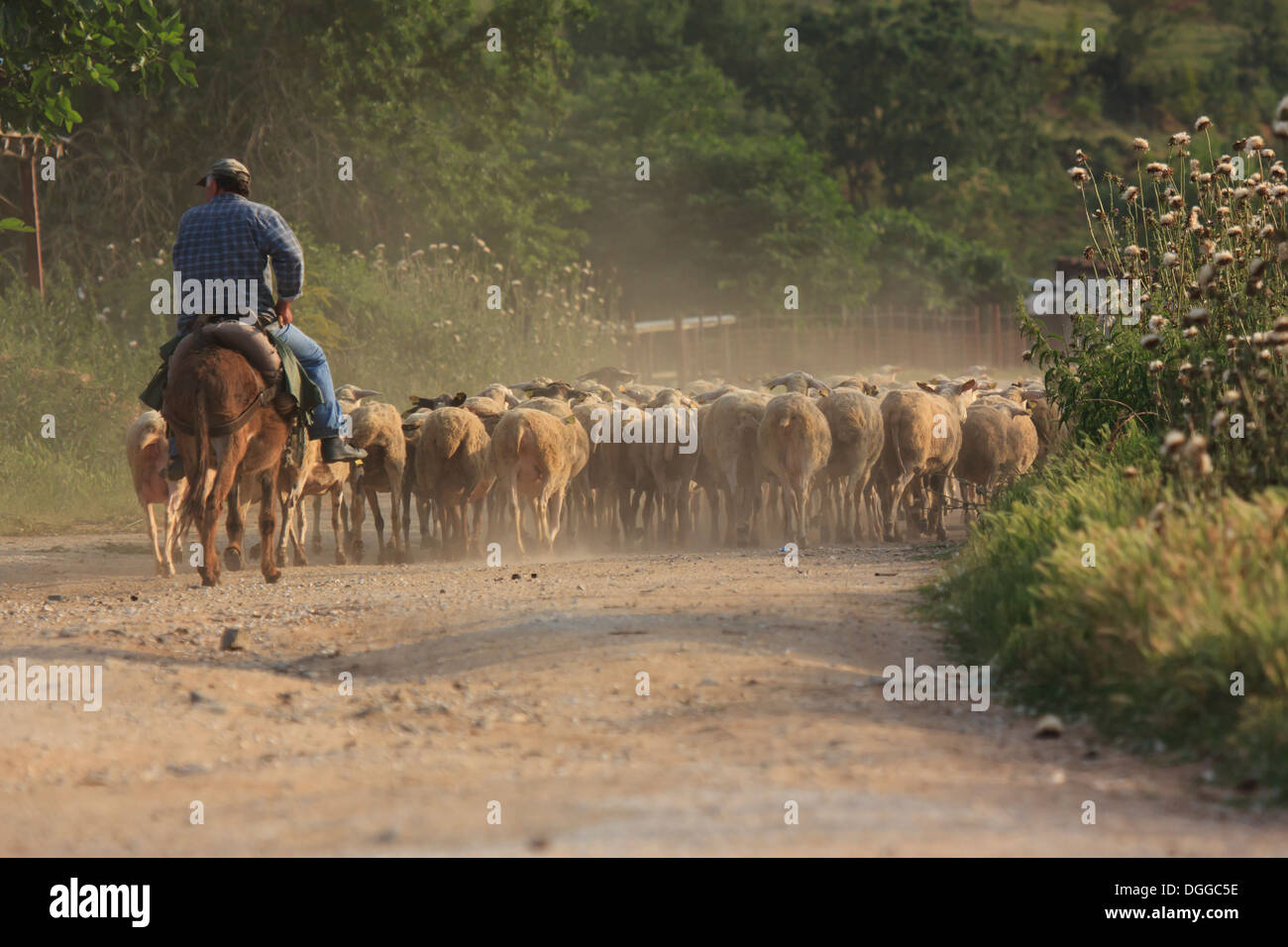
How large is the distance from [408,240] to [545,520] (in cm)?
1747

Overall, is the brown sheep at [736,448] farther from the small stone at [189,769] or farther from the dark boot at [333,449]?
the small stone at [189,769]

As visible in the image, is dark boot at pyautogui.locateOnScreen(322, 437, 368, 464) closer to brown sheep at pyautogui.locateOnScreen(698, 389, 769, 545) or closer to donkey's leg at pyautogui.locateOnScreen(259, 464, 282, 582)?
donkey's leg at pyautogui.locateOnScreen(259, 464, 282, 582)

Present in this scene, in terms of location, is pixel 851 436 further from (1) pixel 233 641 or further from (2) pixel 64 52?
(1) pixel 233 641

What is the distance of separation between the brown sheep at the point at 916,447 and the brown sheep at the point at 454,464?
4.33 metres

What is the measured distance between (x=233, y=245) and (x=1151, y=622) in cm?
709

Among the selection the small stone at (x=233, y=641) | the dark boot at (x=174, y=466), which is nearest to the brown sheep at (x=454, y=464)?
the dark boot at (x=174, y=466)

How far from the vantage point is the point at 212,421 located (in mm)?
10586

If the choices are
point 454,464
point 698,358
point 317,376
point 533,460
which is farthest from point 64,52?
point 698,358

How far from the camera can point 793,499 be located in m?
15.8

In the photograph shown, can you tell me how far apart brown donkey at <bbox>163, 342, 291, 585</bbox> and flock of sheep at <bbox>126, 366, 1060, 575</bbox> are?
2.51 m

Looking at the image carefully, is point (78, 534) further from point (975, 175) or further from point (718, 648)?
point (975, 175)

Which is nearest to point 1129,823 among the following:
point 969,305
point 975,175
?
point 969,305

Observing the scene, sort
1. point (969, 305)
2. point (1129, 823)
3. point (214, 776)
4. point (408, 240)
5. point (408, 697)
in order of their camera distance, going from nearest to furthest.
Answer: point (1129, 823) < point (214, 776) < point (408, 697) < point (408, 240) < point (969, 305)

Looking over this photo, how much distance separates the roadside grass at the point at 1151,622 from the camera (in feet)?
19.0
